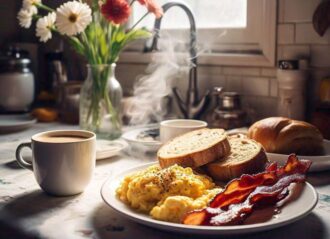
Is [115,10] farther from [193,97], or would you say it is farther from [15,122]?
[15,122]

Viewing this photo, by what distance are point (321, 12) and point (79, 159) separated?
817mm

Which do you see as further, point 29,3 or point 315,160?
point 29,3

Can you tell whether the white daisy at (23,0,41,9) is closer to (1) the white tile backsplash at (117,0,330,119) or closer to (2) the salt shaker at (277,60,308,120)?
(1) the white tile backsplash at (117,0,330,119)

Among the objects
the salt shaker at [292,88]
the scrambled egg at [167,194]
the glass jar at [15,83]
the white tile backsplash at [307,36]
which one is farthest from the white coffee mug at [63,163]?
the glass jar at [15,83]

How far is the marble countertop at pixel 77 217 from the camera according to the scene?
0.71 m

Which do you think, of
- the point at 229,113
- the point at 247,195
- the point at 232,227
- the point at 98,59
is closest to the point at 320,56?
the point at 229,113

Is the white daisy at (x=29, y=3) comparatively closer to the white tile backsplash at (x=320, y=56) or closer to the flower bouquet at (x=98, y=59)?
the flower bouquet at (x=98, y=59)

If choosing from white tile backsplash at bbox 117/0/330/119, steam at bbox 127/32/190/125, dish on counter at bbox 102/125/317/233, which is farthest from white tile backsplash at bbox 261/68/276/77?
dish on counter at bbox 102/125/317/233

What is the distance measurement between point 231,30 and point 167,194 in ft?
3.20

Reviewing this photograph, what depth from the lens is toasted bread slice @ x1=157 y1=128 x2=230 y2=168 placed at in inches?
36.5

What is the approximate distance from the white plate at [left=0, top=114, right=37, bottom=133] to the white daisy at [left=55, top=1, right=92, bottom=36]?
1.64 feet

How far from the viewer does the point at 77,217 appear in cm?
79

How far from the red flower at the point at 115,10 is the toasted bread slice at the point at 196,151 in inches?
15.5

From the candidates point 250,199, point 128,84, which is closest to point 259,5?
point 128,84
